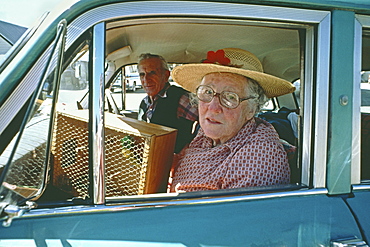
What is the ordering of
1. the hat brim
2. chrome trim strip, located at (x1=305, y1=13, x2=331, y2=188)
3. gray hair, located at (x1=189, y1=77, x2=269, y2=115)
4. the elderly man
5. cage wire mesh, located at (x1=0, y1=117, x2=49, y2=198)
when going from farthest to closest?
the elderly man
gray hair, located at (x1=189, y1=77, x2=269, y2=115)
the hat brim
chrome trim strip, located at (x1=305, y1=13, x2=331, y2=188)
cage wire mesh, located at (x1=0, y1=117, x2=49, y2=198)

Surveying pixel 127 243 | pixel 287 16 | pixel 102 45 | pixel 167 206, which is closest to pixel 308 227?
pixel 167 206

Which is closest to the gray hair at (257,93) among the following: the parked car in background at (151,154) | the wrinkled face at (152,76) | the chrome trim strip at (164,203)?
the parked car in background at (151,154)

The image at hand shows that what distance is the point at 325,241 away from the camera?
4.60ft

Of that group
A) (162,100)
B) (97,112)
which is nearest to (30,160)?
(97,112)

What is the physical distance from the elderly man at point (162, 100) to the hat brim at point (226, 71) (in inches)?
20.3

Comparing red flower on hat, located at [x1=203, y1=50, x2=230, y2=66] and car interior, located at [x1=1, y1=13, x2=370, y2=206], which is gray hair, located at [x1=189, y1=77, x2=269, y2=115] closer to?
red flower on hat, located at [x1=203, y1=50, x2=230, y2=66]

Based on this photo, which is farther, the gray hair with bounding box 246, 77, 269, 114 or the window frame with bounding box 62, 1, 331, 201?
the gray hair with bounding box 246, 77, 269, 114

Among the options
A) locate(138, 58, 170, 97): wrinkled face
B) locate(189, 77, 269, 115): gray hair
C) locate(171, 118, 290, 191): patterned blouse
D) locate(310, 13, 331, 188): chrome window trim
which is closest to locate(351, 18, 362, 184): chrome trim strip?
locate(310, 13, 331, 188): chrome window trim

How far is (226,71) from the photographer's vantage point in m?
2.03

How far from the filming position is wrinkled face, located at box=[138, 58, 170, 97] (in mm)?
3753

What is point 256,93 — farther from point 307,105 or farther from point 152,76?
point 152,76

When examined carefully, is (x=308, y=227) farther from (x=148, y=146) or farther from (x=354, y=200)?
(x=148, y=146)

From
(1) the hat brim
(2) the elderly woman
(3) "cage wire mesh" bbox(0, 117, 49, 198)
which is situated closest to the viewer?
(3) "cage wire mesh" bbox(0, 117, 49, 198)

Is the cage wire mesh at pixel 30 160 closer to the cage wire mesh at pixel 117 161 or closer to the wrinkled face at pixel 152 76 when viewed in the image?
the cage wire mesh at pixel 117 161
